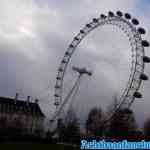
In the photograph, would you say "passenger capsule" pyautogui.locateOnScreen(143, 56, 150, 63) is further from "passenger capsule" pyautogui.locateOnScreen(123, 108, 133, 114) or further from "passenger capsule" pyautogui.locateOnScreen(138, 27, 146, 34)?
"passenger capsule" pyautogui.locateOnScreen(123, 108, 133, 114)

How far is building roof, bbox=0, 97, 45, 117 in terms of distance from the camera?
358 ft

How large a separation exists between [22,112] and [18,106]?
2527 mm

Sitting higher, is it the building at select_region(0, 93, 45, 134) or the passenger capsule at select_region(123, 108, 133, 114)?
the building at select_region(0, 93, 45, 134)

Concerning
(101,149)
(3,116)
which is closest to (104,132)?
(101,149)

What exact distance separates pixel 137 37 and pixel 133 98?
802cm

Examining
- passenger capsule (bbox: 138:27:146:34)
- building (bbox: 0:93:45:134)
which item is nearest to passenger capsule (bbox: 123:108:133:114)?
passenger capsule (bbox: 138:27:146:34)

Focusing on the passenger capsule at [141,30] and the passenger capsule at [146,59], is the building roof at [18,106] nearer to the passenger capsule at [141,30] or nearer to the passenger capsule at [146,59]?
the passenger capsule at [141,30]

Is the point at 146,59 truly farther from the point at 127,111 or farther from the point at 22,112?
the point at 22,112

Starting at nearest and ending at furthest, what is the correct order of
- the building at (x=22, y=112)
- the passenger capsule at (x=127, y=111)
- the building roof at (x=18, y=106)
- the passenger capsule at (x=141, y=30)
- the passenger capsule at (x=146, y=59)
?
1. the passenger capsule at (x=127, y=111)
2. the passenger capsule at (x=146, y=59)
3. the passenger capsule at (x=141, y=30)
4. the building at (x=22, y=112)
5. the building roof at (x=18, y=106)

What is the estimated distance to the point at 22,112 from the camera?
110 metres

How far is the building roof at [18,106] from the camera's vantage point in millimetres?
109250

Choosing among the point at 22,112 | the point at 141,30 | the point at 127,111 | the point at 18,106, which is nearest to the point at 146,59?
the point at 141,30

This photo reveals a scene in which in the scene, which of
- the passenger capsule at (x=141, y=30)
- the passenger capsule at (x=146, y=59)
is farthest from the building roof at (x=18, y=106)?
the passenger capsule at (x=146, y=59)

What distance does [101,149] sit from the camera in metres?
30.9
